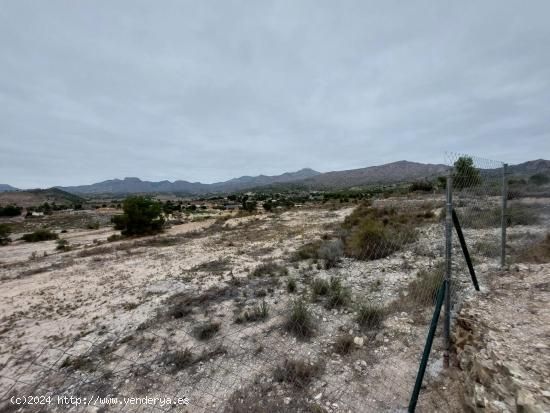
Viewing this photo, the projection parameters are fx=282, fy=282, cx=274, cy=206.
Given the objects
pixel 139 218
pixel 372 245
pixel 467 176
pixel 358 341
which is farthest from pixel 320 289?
pixel 139 218

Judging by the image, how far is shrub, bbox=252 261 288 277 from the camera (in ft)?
29.5

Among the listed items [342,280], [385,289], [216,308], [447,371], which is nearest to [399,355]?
[447,371]

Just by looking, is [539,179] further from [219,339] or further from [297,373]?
[219,339]

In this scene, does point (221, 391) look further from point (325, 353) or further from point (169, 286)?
point (169, 286)

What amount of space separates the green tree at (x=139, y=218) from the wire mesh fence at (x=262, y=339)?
47.9 ft

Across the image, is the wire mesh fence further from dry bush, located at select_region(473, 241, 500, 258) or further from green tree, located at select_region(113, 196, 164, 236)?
green tree, located at select_region(113, 196, 164, 236)

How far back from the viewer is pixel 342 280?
7812 mm

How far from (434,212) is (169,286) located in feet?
49.1

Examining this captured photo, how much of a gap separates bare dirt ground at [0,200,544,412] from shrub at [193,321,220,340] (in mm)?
20

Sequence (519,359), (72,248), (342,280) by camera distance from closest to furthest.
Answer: (519,359), (342,280), (72,248)

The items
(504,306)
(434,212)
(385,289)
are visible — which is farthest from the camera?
(434,212)

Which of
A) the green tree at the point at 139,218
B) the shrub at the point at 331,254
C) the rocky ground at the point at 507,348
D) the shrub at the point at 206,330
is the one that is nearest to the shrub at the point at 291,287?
→ the shrub at the point at 331,254

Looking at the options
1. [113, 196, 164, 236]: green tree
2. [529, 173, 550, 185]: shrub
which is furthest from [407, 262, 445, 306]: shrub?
[113, 196, 164, 236]: green tree

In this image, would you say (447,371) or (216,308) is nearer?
(447,371)
